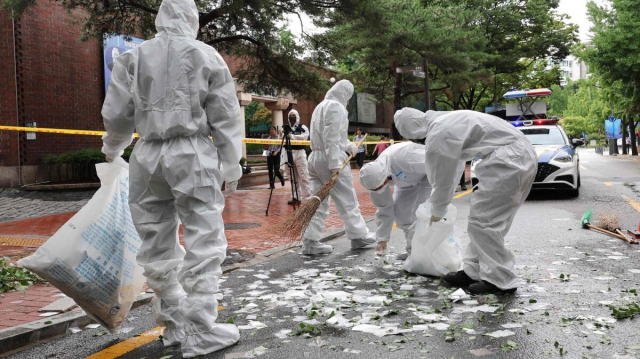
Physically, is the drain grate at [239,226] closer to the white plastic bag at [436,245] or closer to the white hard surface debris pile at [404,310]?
the white hard surface debris pile at [404,310]

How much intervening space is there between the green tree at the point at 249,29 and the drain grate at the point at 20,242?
5.36 m

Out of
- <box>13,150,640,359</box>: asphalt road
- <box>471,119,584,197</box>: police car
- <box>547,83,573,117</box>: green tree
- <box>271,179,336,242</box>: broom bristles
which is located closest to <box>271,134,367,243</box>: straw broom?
<box>271,179,336,242</box>: broom bristles

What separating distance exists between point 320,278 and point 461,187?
10862 millimetres

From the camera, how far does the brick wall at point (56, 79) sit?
1516cm

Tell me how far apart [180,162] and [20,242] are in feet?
17.7

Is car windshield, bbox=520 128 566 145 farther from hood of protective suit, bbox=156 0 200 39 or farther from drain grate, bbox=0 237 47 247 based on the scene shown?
hood of protective suit, bbox=156 0 200 39

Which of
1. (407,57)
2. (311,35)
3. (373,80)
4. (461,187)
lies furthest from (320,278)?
(373,80)

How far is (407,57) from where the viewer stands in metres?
21.8

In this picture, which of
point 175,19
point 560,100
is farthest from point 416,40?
point 560,100

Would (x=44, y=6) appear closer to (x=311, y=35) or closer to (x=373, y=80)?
(x=311, y=35)

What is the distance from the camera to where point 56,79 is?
1593 centimetres

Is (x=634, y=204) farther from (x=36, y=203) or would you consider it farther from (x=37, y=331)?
(x=36, y=203)

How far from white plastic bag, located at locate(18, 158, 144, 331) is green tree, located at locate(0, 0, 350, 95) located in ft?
25.9

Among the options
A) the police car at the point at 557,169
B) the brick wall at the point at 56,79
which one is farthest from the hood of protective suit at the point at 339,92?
the brick wall at the point at 56,79
